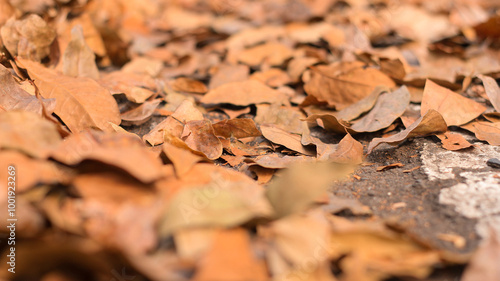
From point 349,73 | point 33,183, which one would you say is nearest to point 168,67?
point 349,73

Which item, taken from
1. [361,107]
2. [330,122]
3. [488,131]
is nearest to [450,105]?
[488,131]

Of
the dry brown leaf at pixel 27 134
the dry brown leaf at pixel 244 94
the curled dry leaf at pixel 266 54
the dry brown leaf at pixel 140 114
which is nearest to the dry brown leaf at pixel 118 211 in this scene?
the dry brown leaf at pixel 27 134

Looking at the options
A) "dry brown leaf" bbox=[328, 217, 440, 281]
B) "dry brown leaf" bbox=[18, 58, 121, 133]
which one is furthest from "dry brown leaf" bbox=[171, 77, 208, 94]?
"dry brown leaf" bbox=[328, 217, 440, 281]

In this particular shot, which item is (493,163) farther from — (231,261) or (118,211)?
(118,211)

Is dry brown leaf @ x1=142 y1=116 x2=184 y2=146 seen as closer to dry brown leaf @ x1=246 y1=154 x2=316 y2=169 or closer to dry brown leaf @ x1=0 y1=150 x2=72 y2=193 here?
dry brown leaf @ x1=246 y1=154 x2=316 y2=169

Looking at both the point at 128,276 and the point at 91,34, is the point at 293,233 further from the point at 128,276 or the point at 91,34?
the point at 91,34

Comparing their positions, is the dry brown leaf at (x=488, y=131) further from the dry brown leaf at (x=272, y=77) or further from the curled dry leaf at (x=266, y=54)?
the curled dry leaf at (x=266, y=54)
